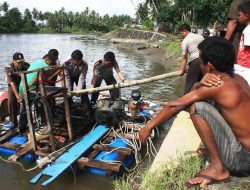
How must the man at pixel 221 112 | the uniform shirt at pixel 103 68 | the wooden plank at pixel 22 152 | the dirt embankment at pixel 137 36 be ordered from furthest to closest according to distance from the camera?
the dirt embankment at pixel 137 36, the uniform shirt at pixel 103 68, the wooden plank at pixel 22 152, the man at pixel 221 112

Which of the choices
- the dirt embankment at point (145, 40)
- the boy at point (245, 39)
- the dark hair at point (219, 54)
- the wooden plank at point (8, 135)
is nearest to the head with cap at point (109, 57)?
the wooden plank at point (8, 135)

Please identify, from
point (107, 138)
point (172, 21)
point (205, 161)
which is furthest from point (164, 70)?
point (172, 21)

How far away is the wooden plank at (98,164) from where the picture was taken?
16.7 ft

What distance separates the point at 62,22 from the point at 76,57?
97.5m

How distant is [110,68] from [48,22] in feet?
337

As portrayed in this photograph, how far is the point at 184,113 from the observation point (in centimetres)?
698

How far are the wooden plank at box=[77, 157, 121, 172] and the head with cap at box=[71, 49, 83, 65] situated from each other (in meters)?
2.51

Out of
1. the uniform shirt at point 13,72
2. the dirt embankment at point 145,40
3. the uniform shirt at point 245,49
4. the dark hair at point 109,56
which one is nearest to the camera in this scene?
the uniform shirt at point 245,49

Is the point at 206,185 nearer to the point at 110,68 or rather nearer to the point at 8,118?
the point at 110,68

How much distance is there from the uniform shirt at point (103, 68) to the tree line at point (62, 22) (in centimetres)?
7440

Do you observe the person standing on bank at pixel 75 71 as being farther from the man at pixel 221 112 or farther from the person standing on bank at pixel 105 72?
the man at pixel 221 112

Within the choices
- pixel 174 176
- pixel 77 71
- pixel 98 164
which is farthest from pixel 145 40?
pixel 174 176

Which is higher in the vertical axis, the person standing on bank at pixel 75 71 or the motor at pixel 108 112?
the person standing on bank at pixel 75 71

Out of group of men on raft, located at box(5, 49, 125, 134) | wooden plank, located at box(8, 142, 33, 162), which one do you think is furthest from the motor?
wooden plank, located at box(8, 142, 33, 162)
